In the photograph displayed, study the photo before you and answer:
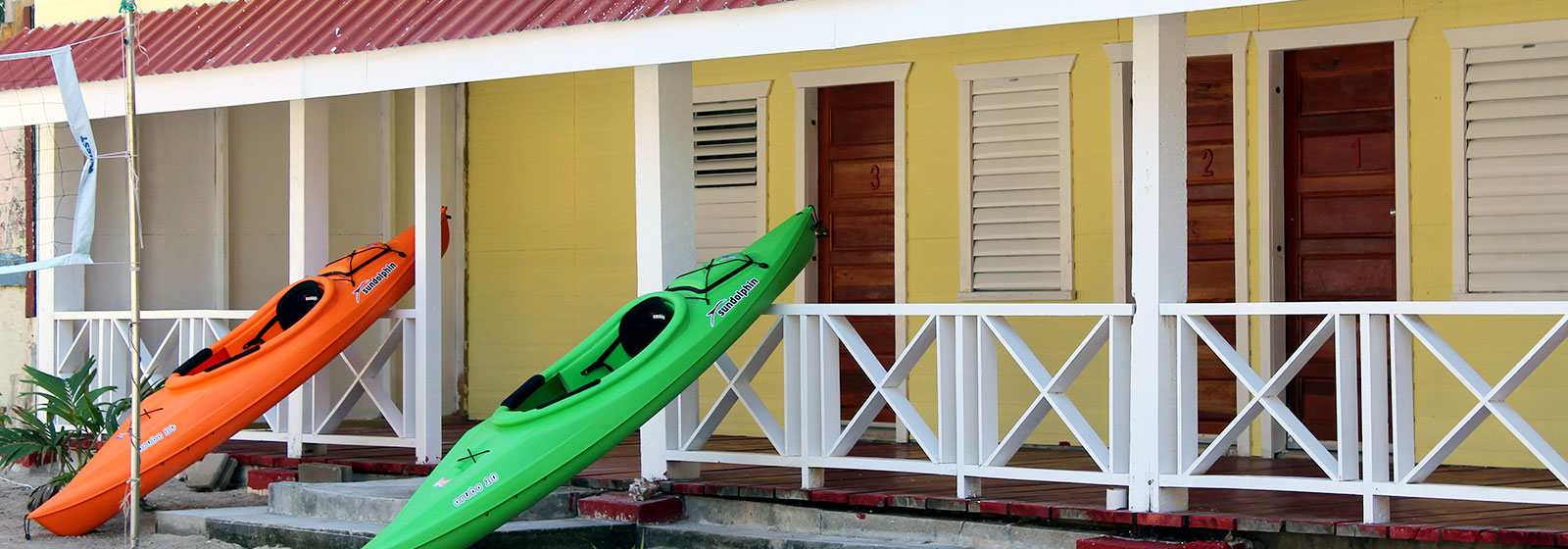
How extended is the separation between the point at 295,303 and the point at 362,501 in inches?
61.7

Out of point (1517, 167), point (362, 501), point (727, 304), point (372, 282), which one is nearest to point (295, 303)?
point (372, 282)

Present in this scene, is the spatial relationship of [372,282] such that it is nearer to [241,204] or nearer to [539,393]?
[539,393]

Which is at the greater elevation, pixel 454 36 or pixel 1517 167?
pixel 454 36

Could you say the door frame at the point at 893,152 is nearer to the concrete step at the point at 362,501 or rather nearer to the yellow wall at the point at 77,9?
the concrete step at the point at 362,501

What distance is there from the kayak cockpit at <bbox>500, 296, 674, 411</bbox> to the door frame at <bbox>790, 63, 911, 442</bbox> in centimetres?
247

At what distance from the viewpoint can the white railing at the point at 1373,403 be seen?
5.56 meters

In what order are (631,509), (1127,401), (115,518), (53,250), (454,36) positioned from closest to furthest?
(1127,401), (631,509), (454,36), (115,518), (53,250)

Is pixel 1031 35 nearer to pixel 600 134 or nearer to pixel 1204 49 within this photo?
pixel 1204 49

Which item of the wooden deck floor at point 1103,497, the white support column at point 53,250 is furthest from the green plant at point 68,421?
the white support column at point 53,250

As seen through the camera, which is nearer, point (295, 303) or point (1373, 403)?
point (1373, 403)

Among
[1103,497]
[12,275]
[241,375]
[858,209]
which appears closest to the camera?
[1103,497]

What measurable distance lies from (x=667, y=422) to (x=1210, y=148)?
348cm

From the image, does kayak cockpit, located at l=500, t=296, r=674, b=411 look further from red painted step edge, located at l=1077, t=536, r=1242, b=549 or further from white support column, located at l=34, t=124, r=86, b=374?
white support column, located at l=34, t=124, r=86, b=374

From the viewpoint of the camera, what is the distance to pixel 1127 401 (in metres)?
6.51
